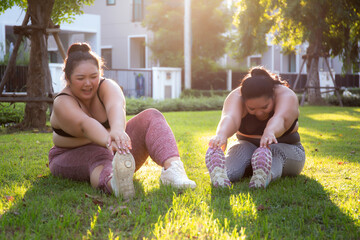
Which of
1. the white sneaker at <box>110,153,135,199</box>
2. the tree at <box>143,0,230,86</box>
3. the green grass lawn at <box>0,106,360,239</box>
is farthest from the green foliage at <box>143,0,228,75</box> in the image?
the white sneaker at <box>110,153,135,199</box>

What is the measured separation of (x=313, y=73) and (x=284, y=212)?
15.7 meters

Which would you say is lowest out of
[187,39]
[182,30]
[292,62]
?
[292,62]

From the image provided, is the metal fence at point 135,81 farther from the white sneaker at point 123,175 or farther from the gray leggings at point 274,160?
the white sneaker at point 123,175

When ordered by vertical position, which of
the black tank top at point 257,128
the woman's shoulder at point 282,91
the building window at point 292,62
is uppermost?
the building window at point 292,62

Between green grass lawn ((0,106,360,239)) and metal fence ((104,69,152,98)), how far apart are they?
15.3 meters

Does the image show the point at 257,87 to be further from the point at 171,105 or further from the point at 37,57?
the point at 171,105

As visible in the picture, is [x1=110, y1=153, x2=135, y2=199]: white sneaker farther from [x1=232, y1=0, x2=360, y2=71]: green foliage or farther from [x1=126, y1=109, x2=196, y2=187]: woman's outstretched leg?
[x1=232, y1=0, x2=360, y2=71]: green foliage

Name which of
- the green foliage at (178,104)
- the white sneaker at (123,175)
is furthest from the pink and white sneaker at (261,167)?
the green foliage at (178,104)

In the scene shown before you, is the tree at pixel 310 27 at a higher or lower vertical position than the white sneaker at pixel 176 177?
higher

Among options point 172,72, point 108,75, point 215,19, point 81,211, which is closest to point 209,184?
point 81,211

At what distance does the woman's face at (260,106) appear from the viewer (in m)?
3.89

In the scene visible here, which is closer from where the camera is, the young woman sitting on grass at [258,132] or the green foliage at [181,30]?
the young woman sitting on grass at [258,132]

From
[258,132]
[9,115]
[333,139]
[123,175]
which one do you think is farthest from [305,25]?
[123,175]

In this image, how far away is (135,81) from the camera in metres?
20.5
